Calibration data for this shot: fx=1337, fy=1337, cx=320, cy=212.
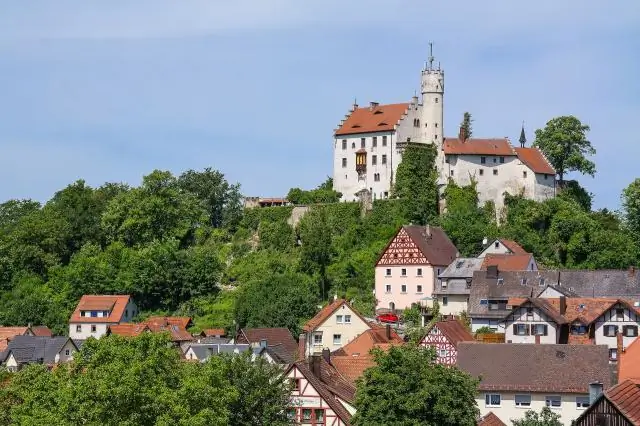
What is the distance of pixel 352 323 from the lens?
3189 inches

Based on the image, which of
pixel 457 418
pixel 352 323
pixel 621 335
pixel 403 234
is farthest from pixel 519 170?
pixel 457 418

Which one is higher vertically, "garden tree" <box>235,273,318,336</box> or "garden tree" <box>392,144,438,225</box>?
"garden tree" <box>392,144,438,225</box>

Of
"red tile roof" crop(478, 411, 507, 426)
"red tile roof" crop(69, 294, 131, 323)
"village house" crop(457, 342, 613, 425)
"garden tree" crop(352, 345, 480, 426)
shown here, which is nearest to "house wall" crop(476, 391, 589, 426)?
"village house" crop(457, 342, 613, 425)

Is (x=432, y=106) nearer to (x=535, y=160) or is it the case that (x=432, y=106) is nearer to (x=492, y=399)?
(x=535, y=160)

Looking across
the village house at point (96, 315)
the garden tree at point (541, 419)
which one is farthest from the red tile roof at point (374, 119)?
the garden tree at point (541, 419)

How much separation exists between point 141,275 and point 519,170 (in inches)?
1186

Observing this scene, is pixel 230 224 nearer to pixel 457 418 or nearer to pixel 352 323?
pixel 352 323

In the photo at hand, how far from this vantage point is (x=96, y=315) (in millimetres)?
100562

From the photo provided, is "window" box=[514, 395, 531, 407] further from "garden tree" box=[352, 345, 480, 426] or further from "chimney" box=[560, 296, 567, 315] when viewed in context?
"chimney" box=[560, 296, 567, 315]

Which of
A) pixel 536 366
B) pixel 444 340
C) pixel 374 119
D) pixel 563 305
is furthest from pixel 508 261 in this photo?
pixel 536 366

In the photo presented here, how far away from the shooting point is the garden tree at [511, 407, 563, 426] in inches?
2092

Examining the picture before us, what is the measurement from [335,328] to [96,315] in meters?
26.2

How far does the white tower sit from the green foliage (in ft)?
177

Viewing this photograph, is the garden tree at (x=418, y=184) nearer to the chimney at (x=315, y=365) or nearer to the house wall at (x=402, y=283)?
the house wall at (x=402, y=283)
